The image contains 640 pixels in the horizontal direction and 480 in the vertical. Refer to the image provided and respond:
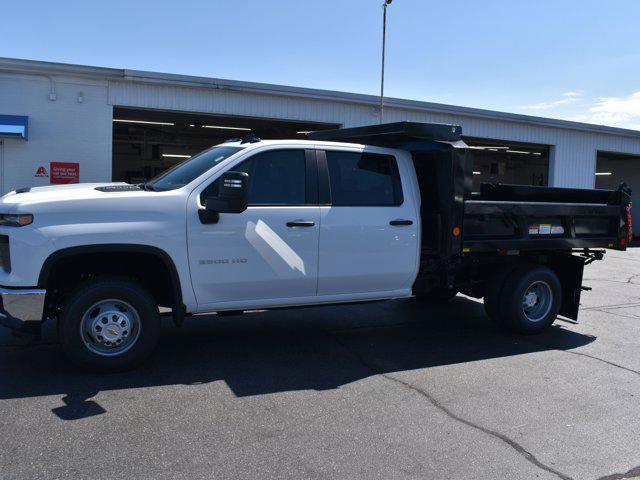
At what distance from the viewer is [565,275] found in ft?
24.3

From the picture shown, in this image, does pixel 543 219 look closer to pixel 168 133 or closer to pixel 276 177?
pixel 276 177

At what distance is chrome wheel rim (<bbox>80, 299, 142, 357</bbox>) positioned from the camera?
4918 mm

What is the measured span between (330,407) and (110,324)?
1.99 meters

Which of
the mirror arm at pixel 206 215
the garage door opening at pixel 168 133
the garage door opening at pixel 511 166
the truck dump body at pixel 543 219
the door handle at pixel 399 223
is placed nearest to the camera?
the mirror arm at pixel 206 215

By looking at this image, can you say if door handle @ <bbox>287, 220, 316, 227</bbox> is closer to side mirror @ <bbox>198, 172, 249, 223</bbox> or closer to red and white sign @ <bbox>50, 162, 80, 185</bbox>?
side mirror @ <bbox>198, 172, 249, 223</bbox>

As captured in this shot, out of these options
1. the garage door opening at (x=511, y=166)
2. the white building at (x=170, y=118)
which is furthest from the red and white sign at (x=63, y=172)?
the garage door opening at (x=511, y=166)

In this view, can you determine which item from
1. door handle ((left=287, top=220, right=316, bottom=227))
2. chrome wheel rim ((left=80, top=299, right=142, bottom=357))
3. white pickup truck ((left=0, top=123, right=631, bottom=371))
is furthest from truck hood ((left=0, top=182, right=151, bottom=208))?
door handle ((left=287, top=220, right=316, bottom=227))

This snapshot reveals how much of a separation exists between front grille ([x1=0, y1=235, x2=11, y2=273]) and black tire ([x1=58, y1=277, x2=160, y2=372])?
21.0 inches

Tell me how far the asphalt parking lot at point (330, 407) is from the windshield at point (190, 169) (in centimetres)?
166

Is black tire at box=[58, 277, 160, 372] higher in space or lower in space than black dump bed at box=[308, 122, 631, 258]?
lower

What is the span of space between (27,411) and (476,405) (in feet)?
11.1

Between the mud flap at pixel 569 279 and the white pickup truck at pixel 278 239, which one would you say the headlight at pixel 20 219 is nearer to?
the white pickup truck at pixel 278 239

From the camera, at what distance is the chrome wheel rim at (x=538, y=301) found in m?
7.07

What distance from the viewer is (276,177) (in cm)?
560
